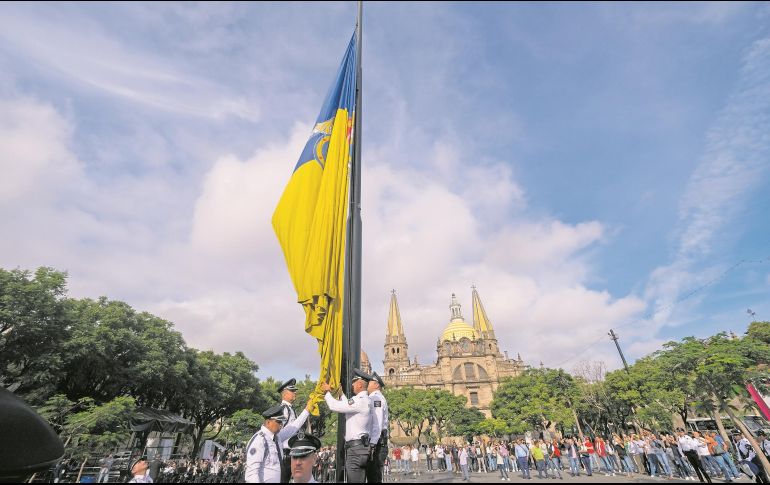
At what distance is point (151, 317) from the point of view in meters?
22.9

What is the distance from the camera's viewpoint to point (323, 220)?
16.5 ft

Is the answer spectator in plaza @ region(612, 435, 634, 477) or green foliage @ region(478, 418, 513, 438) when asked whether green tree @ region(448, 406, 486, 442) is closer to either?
green foliage @ region(478, 418, 513, 438)

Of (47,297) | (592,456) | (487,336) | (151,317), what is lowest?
(592,456)

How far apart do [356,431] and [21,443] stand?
345 centimetres

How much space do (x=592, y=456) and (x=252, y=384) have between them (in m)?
27.4

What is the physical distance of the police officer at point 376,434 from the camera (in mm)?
4277

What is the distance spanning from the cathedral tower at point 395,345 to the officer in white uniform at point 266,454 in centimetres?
6298

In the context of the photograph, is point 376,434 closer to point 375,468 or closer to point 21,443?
point 375,468

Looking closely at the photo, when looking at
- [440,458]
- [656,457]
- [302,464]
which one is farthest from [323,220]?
[440,458]

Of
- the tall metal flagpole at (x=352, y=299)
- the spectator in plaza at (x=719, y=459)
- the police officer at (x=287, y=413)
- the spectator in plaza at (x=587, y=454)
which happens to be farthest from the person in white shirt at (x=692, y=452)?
the police officer at (x=287, y=413)

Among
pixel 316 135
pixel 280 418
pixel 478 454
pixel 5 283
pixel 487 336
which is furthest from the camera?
pixel 487 336

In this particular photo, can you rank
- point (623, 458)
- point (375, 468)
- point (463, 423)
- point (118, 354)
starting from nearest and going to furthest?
point (375, 468)
point (623, 458)
point (118, 354)
point (463, 423)

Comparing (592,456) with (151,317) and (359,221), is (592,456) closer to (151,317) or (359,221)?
(359,221)

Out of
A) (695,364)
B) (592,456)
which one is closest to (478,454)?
(592,456)
